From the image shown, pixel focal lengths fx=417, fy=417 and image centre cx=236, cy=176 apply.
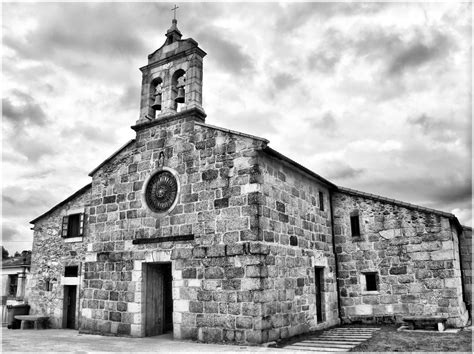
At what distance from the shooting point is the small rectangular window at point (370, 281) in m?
13.7

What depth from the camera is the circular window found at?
1167 cm

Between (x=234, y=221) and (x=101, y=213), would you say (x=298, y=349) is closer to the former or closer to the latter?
(x=234, y=221)

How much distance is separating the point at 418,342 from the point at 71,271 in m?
12.0

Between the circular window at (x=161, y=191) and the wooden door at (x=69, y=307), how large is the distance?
6028 mm

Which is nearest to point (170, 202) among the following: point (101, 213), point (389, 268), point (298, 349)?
point (101, 213)

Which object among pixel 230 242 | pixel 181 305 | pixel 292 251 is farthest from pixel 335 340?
pixel 181 305

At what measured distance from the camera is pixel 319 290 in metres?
13.1

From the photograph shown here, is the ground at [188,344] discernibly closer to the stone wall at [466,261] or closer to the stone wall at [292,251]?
the stone wall at [292,251]

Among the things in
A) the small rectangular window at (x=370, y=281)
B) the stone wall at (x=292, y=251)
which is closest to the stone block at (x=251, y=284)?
the stone wall at (x=292, y=251)

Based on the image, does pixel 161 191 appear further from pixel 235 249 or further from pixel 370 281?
pixel 370 281

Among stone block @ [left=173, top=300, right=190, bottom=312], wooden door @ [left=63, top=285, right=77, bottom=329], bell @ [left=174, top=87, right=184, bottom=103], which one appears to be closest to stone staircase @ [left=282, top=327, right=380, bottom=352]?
stone block @ [left=173, top=300, right=190, bottom=312]

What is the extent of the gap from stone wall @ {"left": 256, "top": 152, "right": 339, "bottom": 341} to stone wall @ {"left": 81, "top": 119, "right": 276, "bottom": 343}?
1.47ft

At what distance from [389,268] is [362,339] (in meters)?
3.61

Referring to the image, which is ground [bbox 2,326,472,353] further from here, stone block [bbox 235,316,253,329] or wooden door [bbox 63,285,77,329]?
wooden door [bbox 63,285,77,329]
